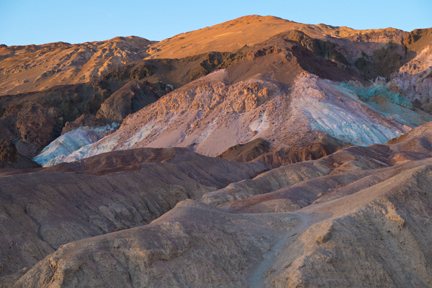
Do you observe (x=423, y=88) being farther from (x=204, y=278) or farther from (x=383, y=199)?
(x=204, y=278)

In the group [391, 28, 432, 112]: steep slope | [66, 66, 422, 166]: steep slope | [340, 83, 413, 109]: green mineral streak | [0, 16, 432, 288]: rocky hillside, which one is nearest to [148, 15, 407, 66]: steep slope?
[0, 16, 432, 288]: rocky hillside

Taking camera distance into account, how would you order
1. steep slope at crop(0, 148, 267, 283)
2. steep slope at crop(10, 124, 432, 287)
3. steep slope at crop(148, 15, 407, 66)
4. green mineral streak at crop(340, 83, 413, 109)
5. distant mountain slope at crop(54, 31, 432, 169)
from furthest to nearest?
steep slope at crop(148, 15, 407, 66), green mineral streak at crop(340, 83, 413, 109), distant mountain slope at crop(54, 31, 432, 169), steep slope at crop(0, 148, 267, 283), steep slope at crop(10, 124, 432, 287)

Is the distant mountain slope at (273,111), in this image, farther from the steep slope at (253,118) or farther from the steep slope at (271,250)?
the steep slope at (271,250)

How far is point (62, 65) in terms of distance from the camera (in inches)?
3873

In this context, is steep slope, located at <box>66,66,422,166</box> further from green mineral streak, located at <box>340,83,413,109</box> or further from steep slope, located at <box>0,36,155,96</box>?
steep slope, located at <box>0,36,155,96</box>

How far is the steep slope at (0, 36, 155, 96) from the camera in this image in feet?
298

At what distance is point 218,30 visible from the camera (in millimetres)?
116688

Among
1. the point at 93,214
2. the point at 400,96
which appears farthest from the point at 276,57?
the point at 93,214

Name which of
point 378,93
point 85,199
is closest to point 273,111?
point 378,93

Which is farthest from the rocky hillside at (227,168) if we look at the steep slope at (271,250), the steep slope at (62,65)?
the steep slope at (62,65)

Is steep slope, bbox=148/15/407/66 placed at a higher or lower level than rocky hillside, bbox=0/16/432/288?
higher

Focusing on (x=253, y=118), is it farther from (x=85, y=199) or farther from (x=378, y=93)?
(x=85, y=199)

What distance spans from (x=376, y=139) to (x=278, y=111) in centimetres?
1089

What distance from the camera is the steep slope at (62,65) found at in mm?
90938
